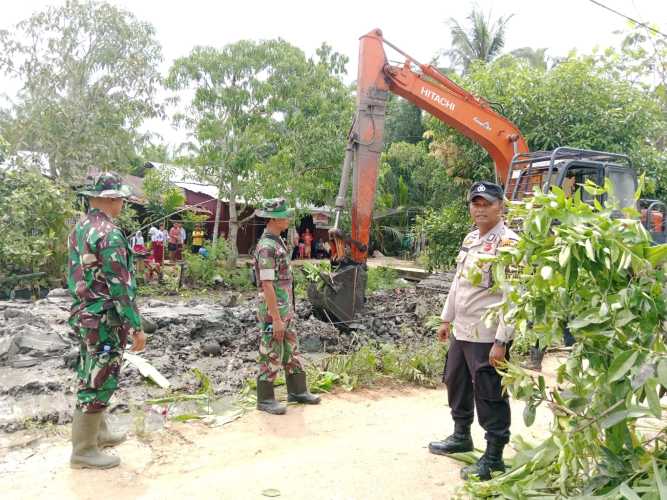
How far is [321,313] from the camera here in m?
7.30

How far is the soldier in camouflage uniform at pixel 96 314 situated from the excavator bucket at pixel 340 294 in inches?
145

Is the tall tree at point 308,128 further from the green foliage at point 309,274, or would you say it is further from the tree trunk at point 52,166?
the tree trunk at point 52,166

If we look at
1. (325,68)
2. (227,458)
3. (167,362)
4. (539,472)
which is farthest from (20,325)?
(325,68)

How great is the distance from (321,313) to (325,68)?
984 centimetres

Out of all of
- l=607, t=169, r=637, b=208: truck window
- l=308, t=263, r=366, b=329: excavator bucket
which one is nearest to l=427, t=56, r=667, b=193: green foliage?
l=607, t=169, r=637, b=208: truck window

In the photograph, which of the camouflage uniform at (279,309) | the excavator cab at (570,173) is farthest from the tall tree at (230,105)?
the camouflage uniform at (279,309)

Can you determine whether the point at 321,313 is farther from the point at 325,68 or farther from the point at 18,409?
the point at 325,68

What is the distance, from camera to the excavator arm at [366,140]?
7109 millimetres

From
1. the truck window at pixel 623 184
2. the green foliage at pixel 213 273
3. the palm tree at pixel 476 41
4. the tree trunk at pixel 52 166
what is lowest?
the green foliage at pixel 213 273

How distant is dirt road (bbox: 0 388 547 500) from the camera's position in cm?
318

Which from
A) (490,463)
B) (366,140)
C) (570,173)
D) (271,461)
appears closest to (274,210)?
(271,461)

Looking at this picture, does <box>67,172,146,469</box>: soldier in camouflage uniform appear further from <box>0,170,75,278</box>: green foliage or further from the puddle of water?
<box>0,170,75,278</box>: green foliage

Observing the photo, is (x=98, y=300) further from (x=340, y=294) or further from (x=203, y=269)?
(x=203, y=269)

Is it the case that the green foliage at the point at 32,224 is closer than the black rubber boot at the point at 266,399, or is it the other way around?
the black rubber boot at the point at 266,399
